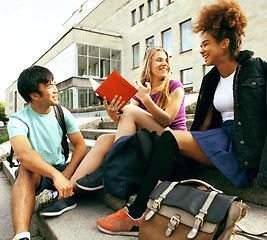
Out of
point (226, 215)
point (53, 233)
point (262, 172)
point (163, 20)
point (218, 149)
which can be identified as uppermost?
point (163, 20)

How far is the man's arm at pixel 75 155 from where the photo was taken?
2.33 m

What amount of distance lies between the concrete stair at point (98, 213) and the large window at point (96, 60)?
1873cm

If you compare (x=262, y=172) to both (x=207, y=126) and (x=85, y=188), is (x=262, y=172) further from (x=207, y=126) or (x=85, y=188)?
(x=85, y=188)

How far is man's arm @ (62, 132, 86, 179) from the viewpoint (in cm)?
233

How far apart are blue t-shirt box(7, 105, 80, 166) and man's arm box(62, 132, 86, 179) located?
0.16 metres

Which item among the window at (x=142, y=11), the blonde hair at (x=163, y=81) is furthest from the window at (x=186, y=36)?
the blonde hair at (x=163, y=81)

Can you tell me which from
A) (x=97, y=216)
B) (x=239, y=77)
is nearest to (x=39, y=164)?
(x=97, y=216)

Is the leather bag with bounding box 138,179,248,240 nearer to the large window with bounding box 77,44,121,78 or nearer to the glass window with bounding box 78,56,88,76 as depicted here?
the large window with bounding box 77,44,121,78

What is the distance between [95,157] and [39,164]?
494mm

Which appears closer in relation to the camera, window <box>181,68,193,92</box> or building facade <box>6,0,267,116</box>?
window <box>181,68,193,92</box>

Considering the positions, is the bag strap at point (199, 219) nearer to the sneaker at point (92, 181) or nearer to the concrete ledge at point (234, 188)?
the concrete ledge at point (234, 188)

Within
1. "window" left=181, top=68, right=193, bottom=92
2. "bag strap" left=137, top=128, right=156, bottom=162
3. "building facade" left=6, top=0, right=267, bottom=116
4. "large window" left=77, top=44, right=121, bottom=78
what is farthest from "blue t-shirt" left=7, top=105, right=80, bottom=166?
"large window" left=77, top=44, right=121, bottom=78

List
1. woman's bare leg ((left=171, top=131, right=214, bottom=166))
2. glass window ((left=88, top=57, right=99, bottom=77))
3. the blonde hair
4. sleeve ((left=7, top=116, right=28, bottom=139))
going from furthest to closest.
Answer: glass window ((left=88, top=57, right=99, bottom=77)), the blonde hair, sleeve ((left=7, top=116, right=28, bottom=139)), woman's bare leg ((left=171, top=131, right=214, bottom=166))

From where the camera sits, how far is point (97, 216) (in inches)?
77.9
